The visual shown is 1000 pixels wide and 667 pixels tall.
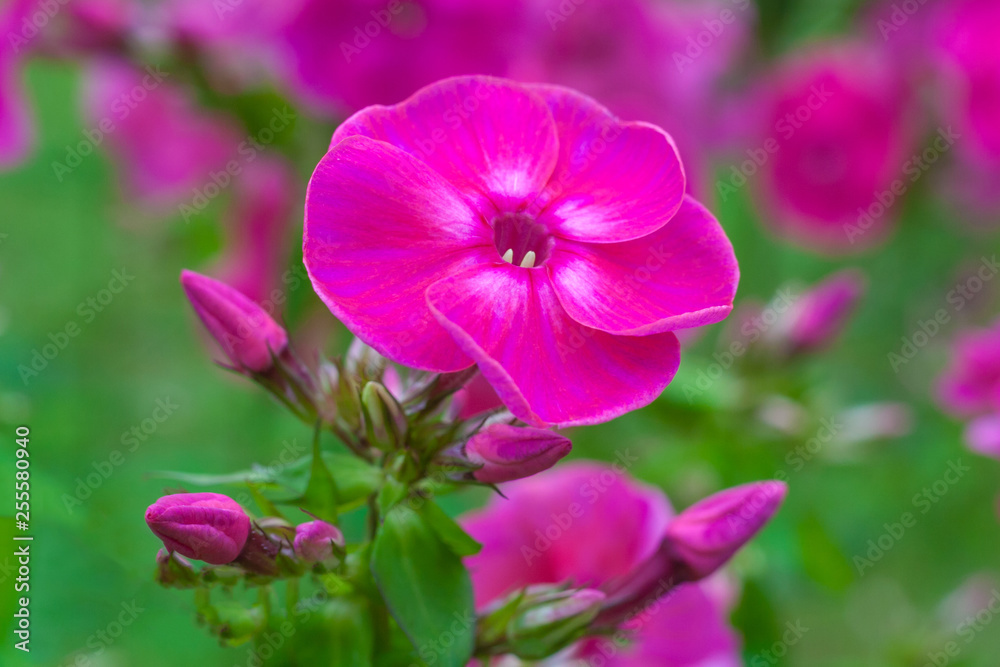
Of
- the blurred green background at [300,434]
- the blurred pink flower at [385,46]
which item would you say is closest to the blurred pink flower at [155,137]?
the blurred green background at [300,434]

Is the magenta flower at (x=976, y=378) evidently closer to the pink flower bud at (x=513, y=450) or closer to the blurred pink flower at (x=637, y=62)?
the blurred pink flower at (x=637, y=62)

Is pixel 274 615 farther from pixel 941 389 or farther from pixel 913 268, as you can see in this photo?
pixel 913 268

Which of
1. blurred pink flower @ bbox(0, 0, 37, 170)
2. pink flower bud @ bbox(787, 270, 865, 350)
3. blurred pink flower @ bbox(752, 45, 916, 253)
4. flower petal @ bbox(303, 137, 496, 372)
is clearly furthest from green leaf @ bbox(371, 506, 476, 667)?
blurred pink flower @ bbox(752, 45, 916, 253)

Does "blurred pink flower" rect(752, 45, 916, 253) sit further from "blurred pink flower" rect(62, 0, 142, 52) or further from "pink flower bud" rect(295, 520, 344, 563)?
"pink flower bud" rect(295, 520, 344, 563)

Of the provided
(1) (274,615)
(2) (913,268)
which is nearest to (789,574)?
Answer: (1) (274,615)

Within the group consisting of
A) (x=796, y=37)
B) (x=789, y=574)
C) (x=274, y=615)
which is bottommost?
(x=789, y=574)
